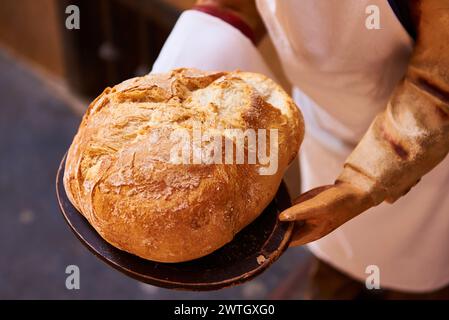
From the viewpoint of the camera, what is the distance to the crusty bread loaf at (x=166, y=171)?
0.91m

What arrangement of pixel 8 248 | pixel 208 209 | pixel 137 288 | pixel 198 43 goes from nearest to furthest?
1. pixel 208 209
2. pixel 198 43
3. pixel 137 288
4. pixel 8 248

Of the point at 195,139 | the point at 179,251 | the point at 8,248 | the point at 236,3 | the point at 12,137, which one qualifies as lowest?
the point at 8,248

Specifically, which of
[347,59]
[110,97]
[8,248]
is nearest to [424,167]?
[347,59]

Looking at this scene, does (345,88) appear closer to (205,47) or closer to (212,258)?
(205,47)

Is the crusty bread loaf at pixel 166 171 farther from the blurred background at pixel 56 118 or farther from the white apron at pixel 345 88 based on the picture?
the blurred background at pixel 56 118

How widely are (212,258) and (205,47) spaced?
1.47 feet

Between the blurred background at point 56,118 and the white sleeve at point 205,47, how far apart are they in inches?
24.4

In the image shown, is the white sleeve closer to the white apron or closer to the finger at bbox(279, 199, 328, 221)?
the white apron

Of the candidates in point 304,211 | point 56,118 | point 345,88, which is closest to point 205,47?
point 345,88

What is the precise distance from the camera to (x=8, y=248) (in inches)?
86.4

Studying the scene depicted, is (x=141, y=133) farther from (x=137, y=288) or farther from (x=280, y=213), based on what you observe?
(x=137, y=288)

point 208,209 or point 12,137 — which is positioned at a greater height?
point 208,209

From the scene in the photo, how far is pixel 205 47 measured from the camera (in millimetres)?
1212

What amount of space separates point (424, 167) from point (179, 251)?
1.51 ft
